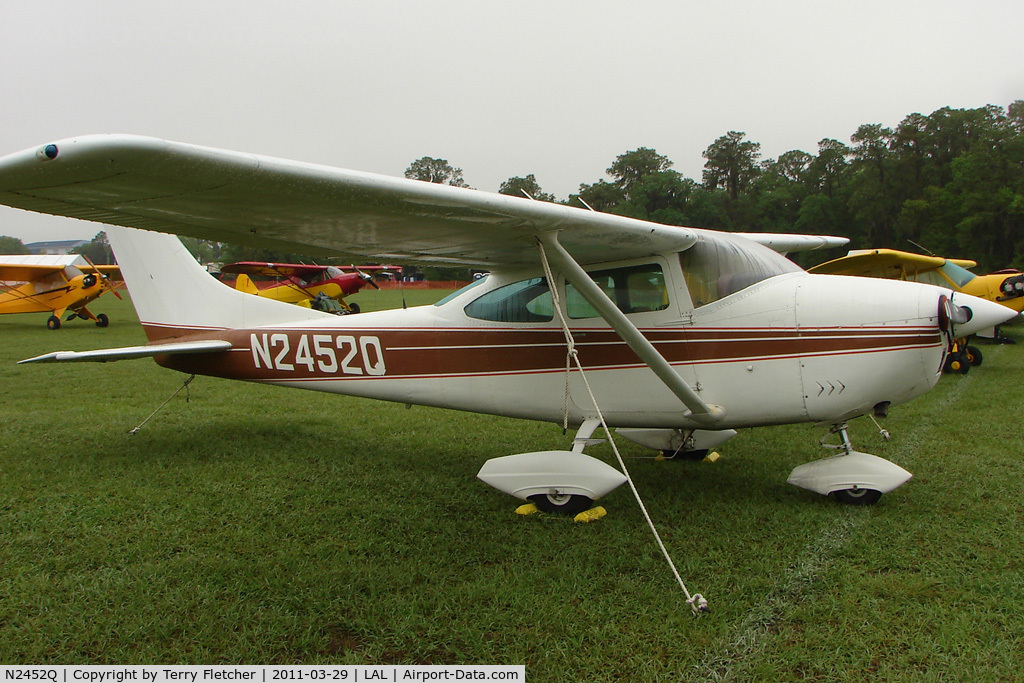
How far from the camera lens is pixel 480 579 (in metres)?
3.12

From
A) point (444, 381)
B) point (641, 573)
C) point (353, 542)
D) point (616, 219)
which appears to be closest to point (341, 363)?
point (444, 381)

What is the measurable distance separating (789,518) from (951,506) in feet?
3.58

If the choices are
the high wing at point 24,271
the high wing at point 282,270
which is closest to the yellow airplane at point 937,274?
the high wing at point 282,270

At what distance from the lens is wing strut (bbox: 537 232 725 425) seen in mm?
3451

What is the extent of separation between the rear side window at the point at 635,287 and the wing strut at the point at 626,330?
1.43 ft

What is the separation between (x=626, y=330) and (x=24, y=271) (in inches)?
908

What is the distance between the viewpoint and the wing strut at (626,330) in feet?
11.3

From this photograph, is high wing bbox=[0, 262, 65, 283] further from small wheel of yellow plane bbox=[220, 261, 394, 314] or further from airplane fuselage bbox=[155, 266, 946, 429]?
airplane fuselage bbox=[155, 266, 946, 429]

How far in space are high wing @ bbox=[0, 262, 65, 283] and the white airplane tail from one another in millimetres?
17688

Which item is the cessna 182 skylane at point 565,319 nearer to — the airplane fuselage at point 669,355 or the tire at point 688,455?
the airplane fuselage at point 669,355

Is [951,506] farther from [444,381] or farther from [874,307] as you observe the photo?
[444,381]

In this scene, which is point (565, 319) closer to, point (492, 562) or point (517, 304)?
point (517, 304)

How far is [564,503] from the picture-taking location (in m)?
4.01

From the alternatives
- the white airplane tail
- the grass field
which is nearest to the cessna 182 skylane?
the grass field
